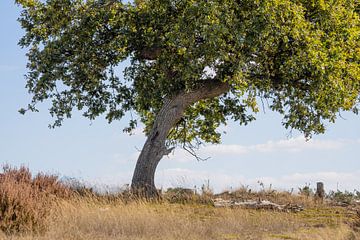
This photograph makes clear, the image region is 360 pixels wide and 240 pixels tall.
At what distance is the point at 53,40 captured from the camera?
25.1 metres

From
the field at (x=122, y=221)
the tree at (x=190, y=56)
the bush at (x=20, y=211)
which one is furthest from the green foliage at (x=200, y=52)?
the bush at (x=20, y=211)

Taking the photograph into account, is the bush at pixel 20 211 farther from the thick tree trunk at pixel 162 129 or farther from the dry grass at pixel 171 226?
the thick tree trunk at pixel 162 129

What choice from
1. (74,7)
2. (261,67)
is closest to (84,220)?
(261,67)

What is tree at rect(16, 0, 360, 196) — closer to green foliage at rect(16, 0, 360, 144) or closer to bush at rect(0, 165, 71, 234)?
green foliage at rect(16, 0, 360, 144)

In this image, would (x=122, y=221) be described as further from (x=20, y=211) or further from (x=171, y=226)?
(x=20, y=211)

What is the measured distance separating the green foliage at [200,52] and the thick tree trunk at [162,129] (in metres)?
0.34

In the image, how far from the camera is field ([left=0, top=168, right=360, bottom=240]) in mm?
13078

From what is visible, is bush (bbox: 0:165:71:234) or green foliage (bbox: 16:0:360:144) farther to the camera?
green foliage (bbox: 16:0:360:144)

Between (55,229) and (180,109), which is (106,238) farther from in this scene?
(180,109)

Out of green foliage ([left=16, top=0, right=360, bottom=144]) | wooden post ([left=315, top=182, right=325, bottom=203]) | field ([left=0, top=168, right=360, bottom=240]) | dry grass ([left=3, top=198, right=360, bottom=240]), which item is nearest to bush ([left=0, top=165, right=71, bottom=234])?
field ([left=0, top=168, right=360, bottom=240])

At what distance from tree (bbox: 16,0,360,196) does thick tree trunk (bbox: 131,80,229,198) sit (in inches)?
1.8

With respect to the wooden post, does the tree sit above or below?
above

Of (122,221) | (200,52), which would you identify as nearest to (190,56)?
(200,52)

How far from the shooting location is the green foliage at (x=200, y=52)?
71.5 feet
